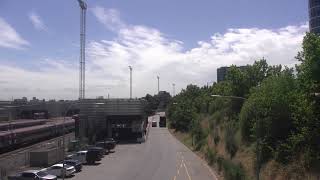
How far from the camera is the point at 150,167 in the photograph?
56.1 meters

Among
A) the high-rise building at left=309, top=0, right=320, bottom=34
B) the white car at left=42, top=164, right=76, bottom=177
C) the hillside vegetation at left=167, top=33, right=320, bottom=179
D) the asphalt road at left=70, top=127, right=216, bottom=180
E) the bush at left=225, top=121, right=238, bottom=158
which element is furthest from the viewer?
the high-rise building at left=309, top=0, right=320, bottom=34

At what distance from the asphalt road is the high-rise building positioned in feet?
210

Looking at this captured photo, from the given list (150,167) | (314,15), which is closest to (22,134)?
(150,167)

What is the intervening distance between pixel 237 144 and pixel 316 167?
2051cm

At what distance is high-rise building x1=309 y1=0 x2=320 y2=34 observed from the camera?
126 m

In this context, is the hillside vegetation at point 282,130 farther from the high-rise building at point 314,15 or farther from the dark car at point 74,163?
the high-rise building at point 314,15

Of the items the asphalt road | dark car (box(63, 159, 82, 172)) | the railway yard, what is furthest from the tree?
the railway yard

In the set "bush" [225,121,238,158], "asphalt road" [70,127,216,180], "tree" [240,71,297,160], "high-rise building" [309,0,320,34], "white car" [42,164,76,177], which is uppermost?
"high-rise building" [309,0,320,34]

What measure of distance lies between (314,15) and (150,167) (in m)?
85.3

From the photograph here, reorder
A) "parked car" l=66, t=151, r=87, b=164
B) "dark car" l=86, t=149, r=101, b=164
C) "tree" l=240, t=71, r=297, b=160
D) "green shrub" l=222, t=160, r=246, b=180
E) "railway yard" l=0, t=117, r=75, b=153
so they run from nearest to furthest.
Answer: "green shrub" l=222, t=160, r=246, b=180 → "tree" l=240, t=71, r=297, b=160 → "railway yard" l=0, t=117, r=75, b=153 → "parked car" l=66, t=151, r=87, b=164 → "dark car" l=86, t=149, r=101, b=164

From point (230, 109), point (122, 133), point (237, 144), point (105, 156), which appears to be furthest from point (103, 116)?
point (237, 144)

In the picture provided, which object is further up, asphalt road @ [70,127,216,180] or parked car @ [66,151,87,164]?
parked car @ [66,151,87,164]

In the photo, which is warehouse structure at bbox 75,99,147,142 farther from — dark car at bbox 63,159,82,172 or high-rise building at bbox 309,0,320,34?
high-rise building at bbox 309,0,320,34

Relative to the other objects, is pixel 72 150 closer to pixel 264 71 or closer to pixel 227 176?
pixel 264 71
